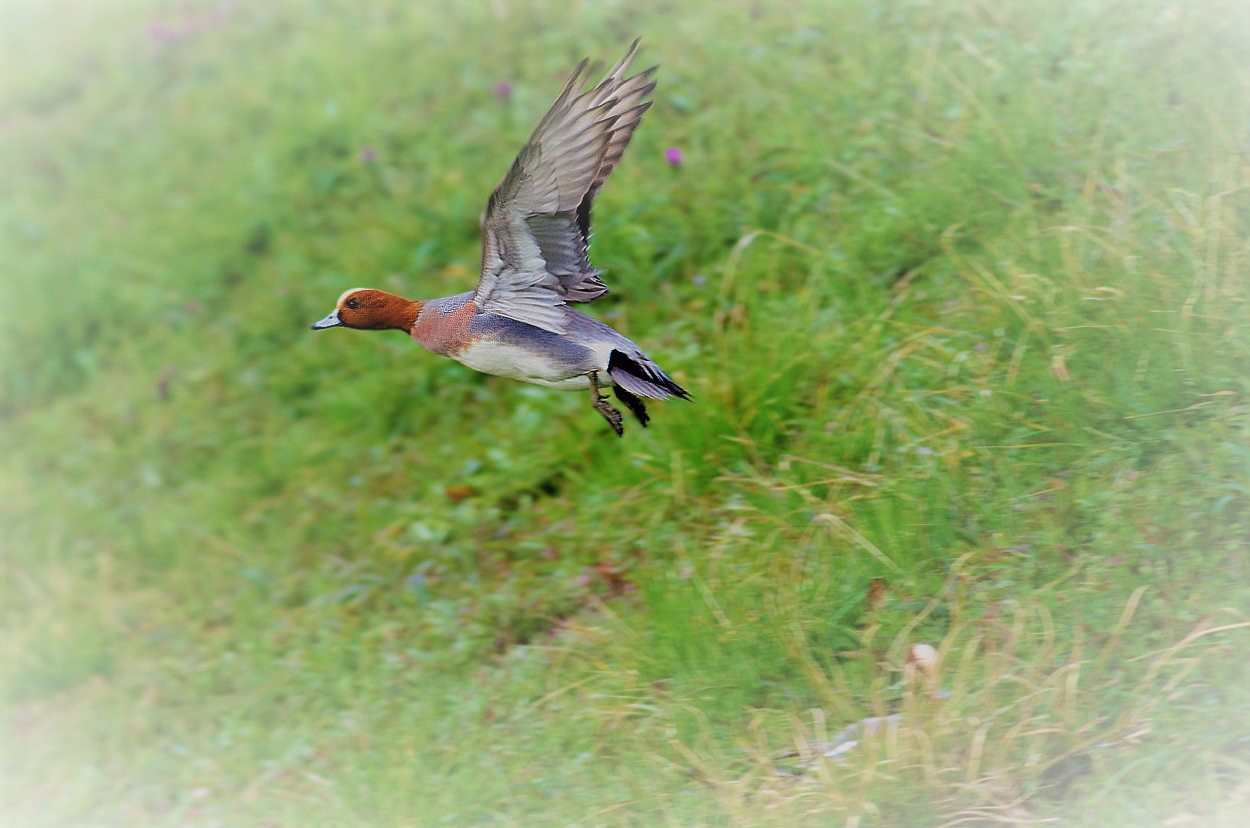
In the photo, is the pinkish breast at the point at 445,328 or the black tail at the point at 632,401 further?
the black tail at the point at 632,401

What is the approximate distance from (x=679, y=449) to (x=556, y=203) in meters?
1.85

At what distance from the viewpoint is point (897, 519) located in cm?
383

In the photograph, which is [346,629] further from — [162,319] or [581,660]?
[162,319]

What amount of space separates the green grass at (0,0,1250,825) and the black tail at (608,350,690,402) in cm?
107

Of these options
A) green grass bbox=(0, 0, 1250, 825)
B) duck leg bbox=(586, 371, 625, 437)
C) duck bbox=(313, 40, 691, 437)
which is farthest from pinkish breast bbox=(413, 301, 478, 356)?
green grass bbox=(0, 0, 1250, 825)

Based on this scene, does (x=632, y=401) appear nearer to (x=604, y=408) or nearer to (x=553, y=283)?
(x=604, y=408)

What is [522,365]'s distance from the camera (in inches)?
121

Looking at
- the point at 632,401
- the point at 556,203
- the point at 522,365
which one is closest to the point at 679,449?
the point at 632,401

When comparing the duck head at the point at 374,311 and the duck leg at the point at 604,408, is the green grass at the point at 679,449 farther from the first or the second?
the duck head at the point at 374,311

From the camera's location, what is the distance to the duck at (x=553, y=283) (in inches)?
113

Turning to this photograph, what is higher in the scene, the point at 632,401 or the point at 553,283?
the point at 553,283

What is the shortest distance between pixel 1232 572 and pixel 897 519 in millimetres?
962

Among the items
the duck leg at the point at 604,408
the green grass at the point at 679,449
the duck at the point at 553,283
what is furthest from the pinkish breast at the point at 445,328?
the green grass at the point at 679,449

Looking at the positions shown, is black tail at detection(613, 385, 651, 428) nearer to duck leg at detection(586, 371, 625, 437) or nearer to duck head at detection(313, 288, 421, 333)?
duck leg at detection(586, 371, 625, 437)
